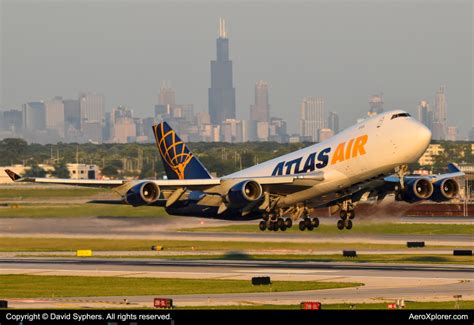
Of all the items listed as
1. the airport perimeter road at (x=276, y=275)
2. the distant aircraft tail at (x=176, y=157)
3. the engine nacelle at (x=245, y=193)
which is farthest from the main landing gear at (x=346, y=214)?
the distant aircraft tail at (x=176, y=157)

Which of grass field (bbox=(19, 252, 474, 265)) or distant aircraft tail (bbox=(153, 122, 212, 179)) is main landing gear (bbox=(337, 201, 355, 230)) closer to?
grass field (bbox=(19, 252, 474, 265))

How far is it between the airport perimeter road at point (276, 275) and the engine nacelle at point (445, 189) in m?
5.90

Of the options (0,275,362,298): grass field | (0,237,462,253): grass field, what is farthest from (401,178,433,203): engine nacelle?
(0,237,462,253): grass field

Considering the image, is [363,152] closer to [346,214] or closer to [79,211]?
[346,214]

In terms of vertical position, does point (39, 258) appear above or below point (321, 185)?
below

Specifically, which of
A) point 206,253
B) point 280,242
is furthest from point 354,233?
point 206,253

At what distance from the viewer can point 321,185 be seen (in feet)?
252

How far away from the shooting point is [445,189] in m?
82.4

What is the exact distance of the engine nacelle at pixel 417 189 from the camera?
80500mm

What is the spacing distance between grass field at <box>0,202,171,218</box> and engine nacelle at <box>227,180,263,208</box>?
48.7 m

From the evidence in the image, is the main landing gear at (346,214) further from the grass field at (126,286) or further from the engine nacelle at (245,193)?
the engine nacelle at (245,193)

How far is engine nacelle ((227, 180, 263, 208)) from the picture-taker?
78.0 m

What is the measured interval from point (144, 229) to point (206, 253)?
16.8 metres
